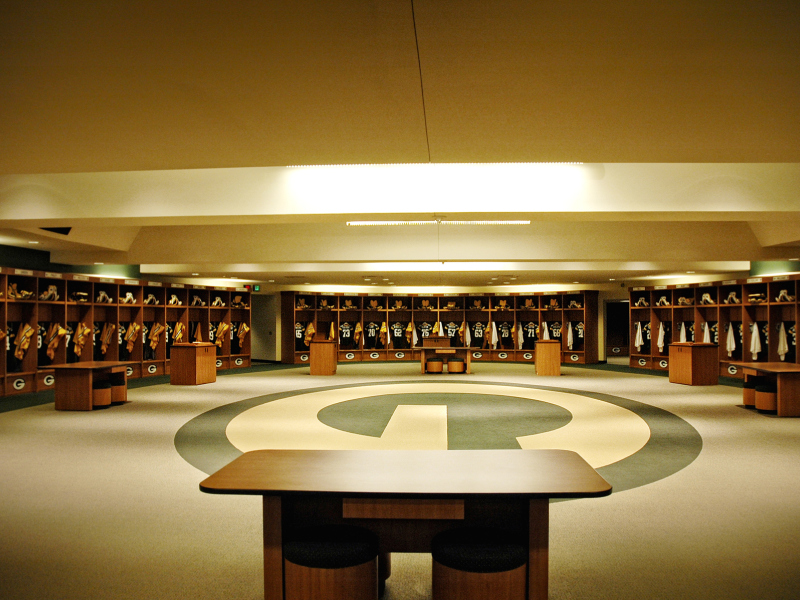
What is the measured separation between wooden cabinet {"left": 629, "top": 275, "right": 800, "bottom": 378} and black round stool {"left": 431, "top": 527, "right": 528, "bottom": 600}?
31.4ft

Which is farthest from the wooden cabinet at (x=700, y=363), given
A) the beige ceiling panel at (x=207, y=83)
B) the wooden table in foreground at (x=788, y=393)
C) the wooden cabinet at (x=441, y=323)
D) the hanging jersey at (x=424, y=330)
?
the beige ceiling panel at (x=207, y=83)

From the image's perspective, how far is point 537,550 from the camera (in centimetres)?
226

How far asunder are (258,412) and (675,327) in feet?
40.7

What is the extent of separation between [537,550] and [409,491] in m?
0.64

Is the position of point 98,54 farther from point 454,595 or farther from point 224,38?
point 454,595

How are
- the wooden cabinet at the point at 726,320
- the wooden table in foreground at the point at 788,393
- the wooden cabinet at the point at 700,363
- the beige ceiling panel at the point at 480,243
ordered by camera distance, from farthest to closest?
the wooden cabinet at the point at 726,320
the wooden cabinet at the point at 700,363
the beige ceiling panel at the point at 480,243
the wooden table in foreground at the point at 788,393

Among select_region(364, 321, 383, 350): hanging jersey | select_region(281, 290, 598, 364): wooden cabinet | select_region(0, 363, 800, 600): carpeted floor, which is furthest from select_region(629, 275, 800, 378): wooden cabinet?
select_region(364, 321, 383, 350): hanging jersey

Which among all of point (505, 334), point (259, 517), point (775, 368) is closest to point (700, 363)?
point (775, 368)

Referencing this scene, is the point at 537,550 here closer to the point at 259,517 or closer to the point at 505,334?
the point at 259,517

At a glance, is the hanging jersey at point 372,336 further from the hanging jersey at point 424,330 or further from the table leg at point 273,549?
the table leg at point 273,549

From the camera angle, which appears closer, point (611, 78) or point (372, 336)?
point (611, 78)

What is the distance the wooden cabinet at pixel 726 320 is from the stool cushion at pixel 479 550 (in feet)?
31.2

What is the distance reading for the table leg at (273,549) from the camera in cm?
230

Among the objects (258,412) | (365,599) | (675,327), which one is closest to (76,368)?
(258,412)
